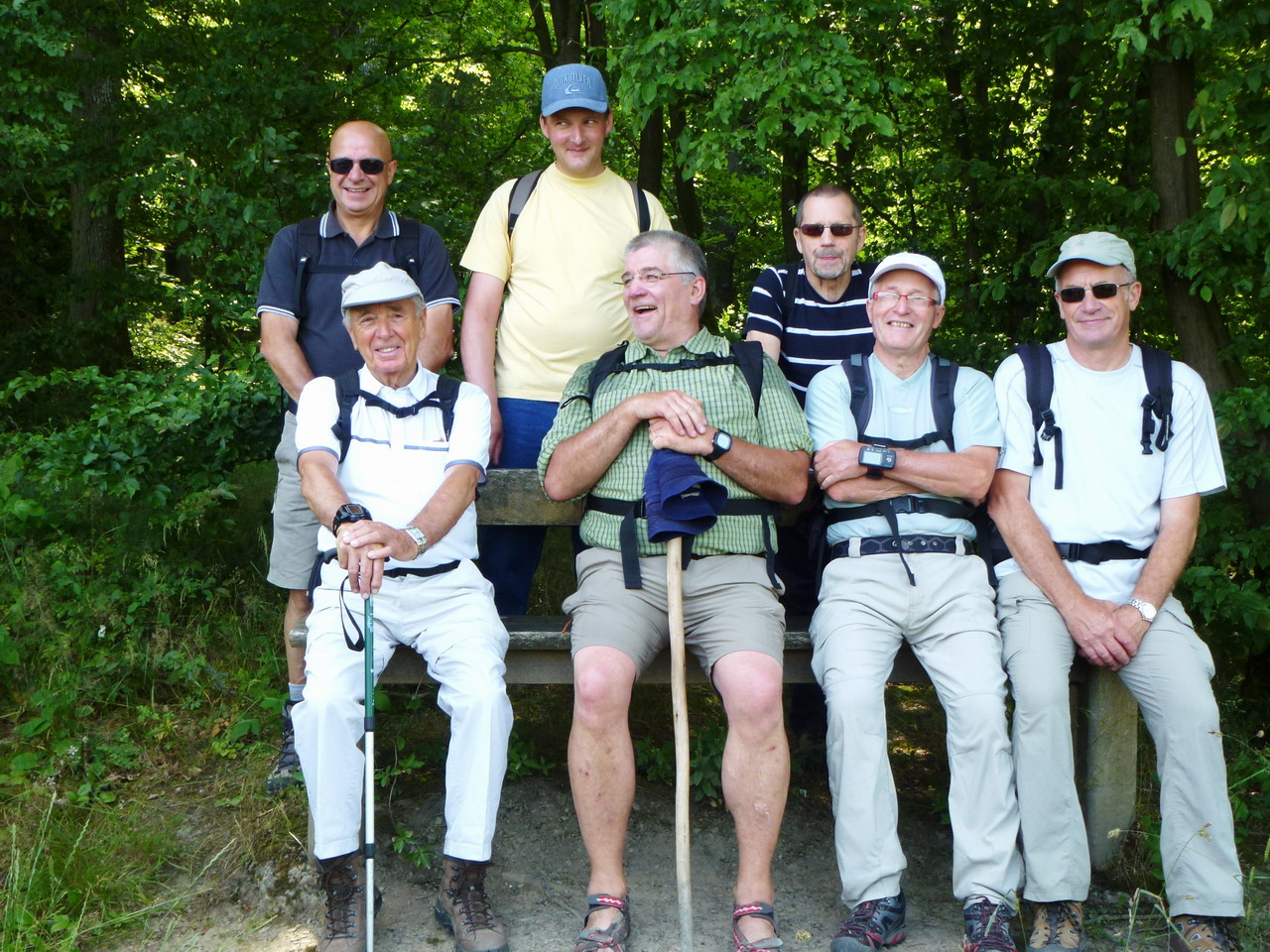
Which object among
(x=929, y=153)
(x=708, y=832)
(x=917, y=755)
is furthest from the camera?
(x=929, y=153)

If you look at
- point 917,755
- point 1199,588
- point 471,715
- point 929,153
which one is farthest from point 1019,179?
point 471,715

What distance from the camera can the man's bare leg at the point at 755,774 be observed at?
3119 mm

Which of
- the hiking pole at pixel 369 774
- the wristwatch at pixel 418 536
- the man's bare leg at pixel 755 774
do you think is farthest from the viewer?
the wristwatch at pixel 418 536

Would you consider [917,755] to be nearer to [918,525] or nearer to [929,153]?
[918,525]

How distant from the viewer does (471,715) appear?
3.14 metres

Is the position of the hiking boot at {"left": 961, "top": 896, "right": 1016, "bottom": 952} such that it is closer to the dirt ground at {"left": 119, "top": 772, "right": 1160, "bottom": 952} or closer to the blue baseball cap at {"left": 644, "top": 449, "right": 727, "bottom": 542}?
the dirt ground at {"left": 119, "top": 772, "right": 1160, "bottom": 952}

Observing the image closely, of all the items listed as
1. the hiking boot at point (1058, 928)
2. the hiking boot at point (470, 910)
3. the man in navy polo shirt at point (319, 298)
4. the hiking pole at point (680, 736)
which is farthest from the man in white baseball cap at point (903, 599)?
the man in navy polo shirt at point (319, 298)

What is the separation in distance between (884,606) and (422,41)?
6.54m

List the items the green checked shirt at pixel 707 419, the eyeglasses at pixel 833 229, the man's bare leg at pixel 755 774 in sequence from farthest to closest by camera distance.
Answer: the eyeglasses at pixel 833 229 → the green checked shirt at pixel 707 419 → the man's bare leg at pixel 755 774

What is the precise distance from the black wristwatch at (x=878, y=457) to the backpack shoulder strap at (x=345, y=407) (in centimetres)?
155

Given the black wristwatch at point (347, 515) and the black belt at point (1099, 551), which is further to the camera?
the black belt at point (1099, 551)

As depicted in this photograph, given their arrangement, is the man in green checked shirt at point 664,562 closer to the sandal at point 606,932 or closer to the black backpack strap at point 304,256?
the sandal at point 606,932

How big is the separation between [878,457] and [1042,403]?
0.59m

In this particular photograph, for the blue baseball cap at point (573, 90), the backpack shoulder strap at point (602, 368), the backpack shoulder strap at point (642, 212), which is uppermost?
the blue baseball cap at point (573, 90)
